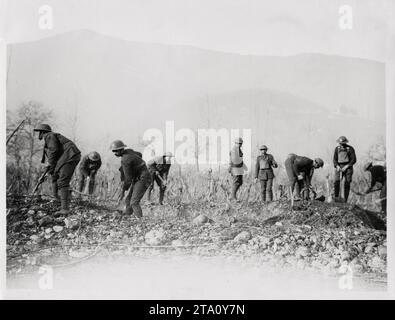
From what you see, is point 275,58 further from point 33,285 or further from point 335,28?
point 33,285

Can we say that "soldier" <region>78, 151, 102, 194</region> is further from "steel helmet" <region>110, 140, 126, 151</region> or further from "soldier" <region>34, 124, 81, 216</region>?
"steel helmet" <region>110, 140, 126, 151</region>

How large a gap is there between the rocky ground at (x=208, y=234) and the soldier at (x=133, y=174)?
116 millimetres

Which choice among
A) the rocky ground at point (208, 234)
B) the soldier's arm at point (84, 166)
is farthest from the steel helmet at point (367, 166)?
the soldier's arm at point (84, 166)

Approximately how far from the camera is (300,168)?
6.40m

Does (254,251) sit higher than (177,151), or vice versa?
(177,151)

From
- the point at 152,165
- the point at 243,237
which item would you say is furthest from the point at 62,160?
the point at 243,237

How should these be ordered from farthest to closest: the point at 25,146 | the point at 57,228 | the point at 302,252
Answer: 1. the point at 25,146
2. the point at 57,228
3. the point at 302,252

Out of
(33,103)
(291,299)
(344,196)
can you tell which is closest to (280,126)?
(344,196)

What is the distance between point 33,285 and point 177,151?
2.20 meters

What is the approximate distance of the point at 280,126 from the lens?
21.0ft

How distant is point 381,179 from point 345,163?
0.44m

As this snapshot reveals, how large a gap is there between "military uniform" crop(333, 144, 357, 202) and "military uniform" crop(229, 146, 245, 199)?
109cm

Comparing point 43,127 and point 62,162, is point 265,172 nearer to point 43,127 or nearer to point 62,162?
point 62,162

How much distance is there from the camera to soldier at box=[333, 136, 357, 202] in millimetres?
6328
